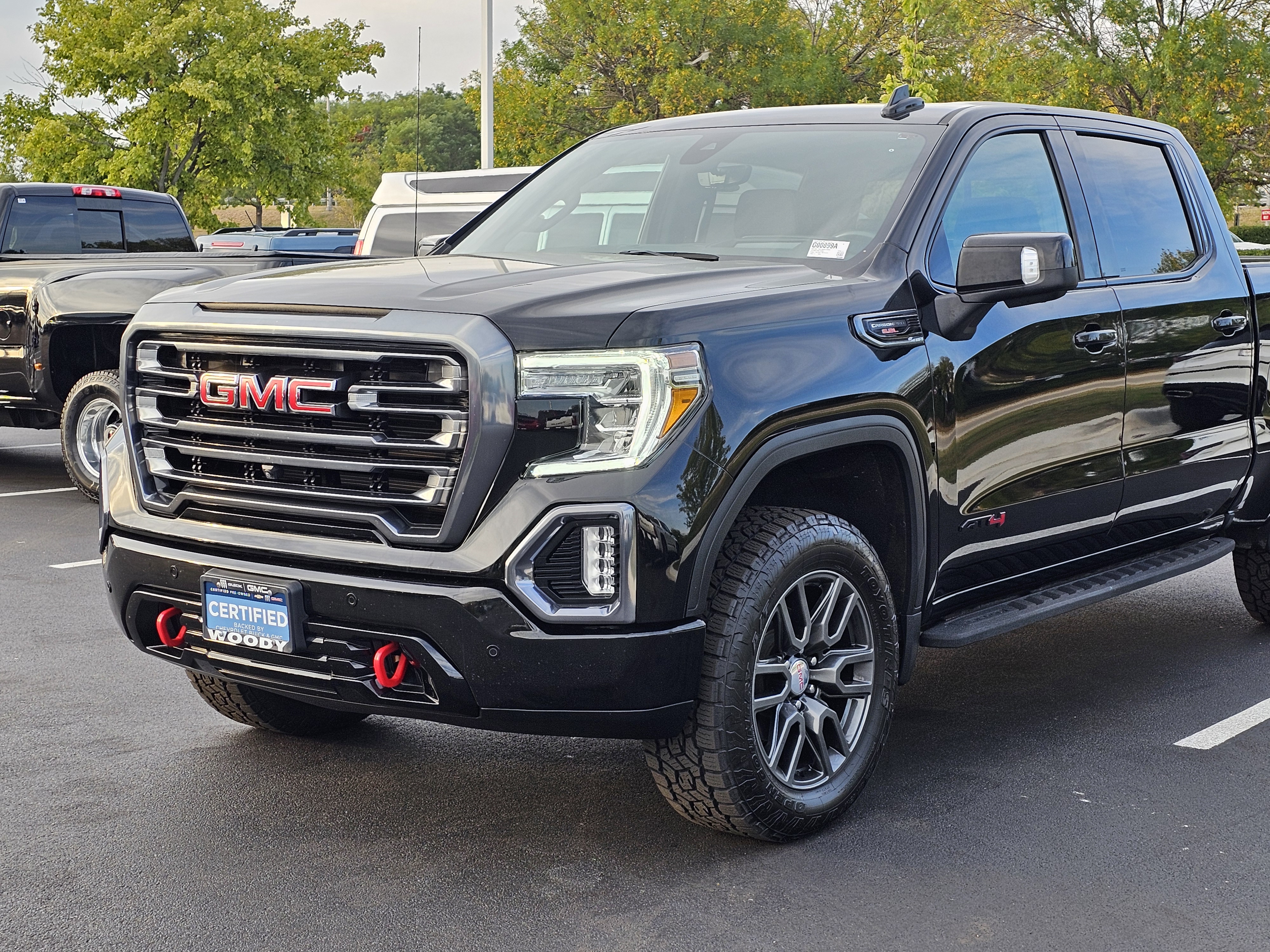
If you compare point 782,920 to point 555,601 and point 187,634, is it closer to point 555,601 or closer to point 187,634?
point 555,601

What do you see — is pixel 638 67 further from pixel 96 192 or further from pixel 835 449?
pixel 835 449

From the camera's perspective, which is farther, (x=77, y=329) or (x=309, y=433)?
(x=77, y=329)

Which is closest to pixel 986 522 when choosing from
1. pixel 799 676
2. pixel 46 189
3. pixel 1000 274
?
pixel 1000 274

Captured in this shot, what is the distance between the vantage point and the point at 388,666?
3.51 metres

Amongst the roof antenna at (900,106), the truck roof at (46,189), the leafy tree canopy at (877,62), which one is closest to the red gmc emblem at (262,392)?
the roof antenna at (900,106)

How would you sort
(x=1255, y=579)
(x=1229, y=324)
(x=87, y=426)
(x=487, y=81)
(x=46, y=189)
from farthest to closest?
1. (x=487, y=81)
2. (x=46, y=189)
3. (x=87, y=426)
4. (x=1255, y=579)
5. (x=1229, y=324)

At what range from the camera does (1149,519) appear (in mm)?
5203

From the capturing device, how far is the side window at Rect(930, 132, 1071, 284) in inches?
171

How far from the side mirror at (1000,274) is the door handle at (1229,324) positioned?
54.3 inches

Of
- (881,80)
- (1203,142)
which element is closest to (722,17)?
(881,80)

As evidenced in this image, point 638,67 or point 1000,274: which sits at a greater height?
point 638,67

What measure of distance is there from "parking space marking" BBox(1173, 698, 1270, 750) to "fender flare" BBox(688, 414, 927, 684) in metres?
1.18

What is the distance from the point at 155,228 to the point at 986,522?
9713 millimetres

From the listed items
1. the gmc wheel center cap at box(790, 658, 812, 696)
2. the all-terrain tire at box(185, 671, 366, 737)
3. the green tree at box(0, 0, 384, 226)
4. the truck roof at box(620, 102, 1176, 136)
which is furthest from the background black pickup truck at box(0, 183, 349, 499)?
the green tree at box(0, 0, 384, 226)
